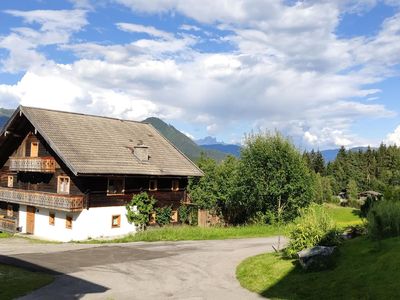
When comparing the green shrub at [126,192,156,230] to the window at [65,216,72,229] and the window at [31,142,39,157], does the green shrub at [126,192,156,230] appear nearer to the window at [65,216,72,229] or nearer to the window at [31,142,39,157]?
the window at [65,216,72,229]

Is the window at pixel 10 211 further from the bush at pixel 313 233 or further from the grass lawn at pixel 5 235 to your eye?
the bush at pixel 313 233

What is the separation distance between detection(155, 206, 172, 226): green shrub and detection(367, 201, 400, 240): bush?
965 inches

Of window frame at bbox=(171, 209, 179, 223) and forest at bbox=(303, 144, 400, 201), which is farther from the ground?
forest at bbox=(303, 144, 400, 201)

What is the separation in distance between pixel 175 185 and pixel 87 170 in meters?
9.94

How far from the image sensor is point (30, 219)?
131ft

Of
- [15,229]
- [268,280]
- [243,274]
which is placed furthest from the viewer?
[15,229]

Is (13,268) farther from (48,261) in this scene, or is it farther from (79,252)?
(79,252)

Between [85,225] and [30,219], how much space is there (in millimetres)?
8505

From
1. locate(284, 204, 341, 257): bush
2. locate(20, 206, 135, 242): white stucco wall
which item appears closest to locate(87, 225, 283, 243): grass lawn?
locate(20, 206, 135, 242): white stucco wall

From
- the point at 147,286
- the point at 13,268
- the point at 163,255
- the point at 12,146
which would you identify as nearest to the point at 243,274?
the point at 147,286

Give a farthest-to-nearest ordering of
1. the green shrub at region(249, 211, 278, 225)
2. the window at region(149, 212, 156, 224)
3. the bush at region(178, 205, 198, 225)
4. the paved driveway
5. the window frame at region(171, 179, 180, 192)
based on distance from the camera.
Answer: the window frame at region(171, 179, 180, 192), the bush at region(178, 205, 198, 225), the window at region(149, 212, 156, 224), the green shrub at region(249, 211, 278, 225), the paved driveway

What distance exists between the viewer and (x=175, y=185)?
41.4 meters

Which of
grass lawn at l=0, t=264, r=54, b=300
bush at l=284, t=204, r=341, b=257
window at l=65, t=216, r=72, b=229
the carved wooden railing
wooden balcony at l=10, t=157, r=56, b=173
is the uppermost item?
wooden balcony at l=10, t=157, r=56, b=173

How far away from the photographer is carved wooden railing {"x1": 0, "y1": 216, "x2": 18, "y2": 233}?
4056 centimetres
